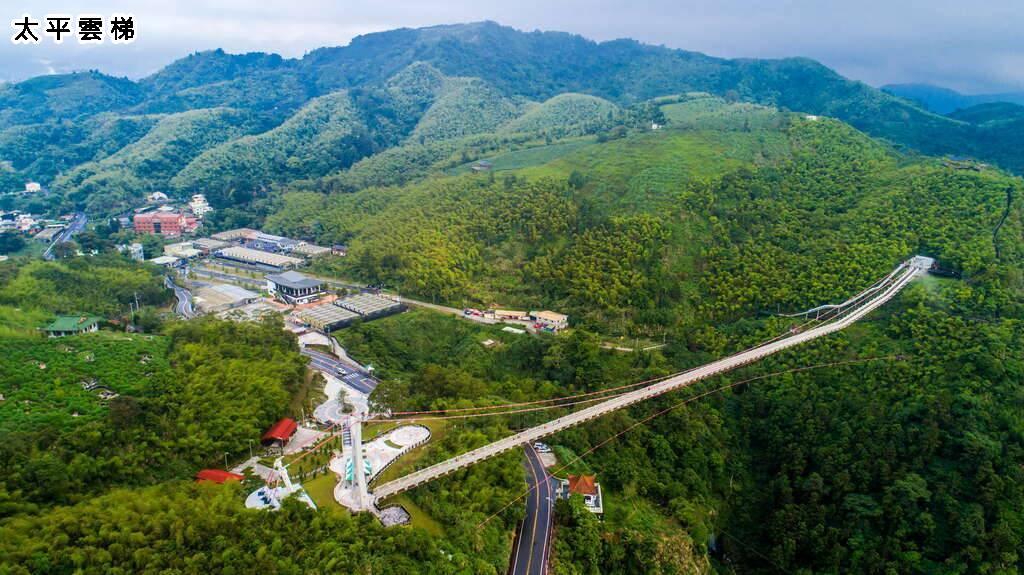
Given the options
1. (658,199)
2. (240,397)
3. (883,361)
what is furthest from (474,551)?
(658,199)

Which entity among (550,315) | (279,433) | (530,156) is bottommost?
(279,433)

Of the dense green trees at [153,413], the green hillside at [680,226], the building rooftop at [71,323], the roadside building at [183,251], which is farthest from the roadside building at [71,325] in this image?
the roadside building at [183,251]

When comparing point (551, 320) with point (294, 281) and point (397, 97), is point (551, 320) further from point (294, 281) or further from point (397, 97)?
point (397, 97)

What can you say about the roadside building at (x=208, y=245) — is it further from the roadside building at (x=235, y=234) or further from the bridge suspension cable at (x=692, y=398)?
the bridge suspension cable at (x=692, y=398)

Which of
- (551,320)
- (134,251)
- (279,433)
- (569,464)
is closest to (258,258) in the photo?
(134,251)

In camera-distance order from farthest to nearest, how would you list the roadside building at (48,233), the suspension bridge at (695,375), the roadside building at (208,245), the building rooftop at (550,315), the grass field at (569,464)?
1. the roadside building at (48,233)
2. the roadside building at (208,245)
3. the building rooftop at (550,315)
4. the grass field at (569,464)
5. the suspension bridge at (695,375)

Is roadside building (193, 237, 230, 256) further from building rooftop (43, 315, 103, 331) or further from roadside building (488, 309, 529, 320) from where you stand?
roadside building (488, 309, 529, 320)
